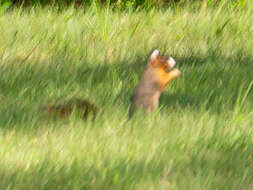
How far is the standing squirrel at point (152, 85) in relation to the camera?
12.3 feet

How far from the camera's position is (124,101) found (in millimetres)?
3998

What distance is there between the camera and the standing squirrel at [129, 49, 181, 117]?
12.3 feet

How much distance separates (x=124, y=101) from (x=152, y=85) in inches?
11.4

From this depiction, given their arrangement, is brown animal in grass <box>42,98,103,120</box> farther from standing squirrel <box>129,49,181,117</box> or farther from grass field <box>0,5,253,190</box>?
standing squirrel <box>129,49,181,117</box>

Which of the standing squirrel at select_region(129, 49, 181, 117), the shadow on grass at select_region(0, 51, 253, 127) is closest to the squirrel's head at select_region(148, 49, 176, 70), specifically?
the standing squirrel at select_region(129, 49, 181, 117)

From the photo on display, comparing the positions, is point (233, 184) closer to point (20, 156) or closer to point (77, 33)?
point (20, 156)

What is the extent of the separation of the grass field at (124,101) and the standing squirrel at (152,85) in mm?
74

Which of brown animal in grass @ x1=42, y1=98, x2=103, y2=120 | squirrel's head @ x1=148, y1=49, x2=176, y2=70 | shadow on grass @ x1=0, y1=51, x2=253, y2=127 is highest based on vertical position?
squirrel's head @ x1=148, y1=49, x2=176, y2=70

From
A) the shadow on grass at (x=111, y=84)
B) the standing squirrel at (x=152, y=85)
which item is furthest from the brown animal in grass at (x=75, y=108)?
the standing squirrel at (x=152, y=85)

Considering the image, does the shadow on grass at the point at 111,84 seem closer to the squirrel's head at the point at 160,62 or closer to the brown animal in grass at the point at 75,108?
the brown animal in grass at the point at 75,108

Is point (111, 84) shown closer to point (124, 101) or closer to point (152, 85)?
point (124, 101)

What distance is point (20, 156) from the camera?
3098 millimetres

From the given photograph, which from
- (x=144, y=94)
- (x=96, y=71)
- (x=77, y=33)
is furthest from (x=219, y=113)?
(x=77, y=33)

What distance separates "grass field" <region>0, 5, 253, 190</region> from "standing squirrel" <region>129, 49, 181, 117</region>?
2.9 inches
